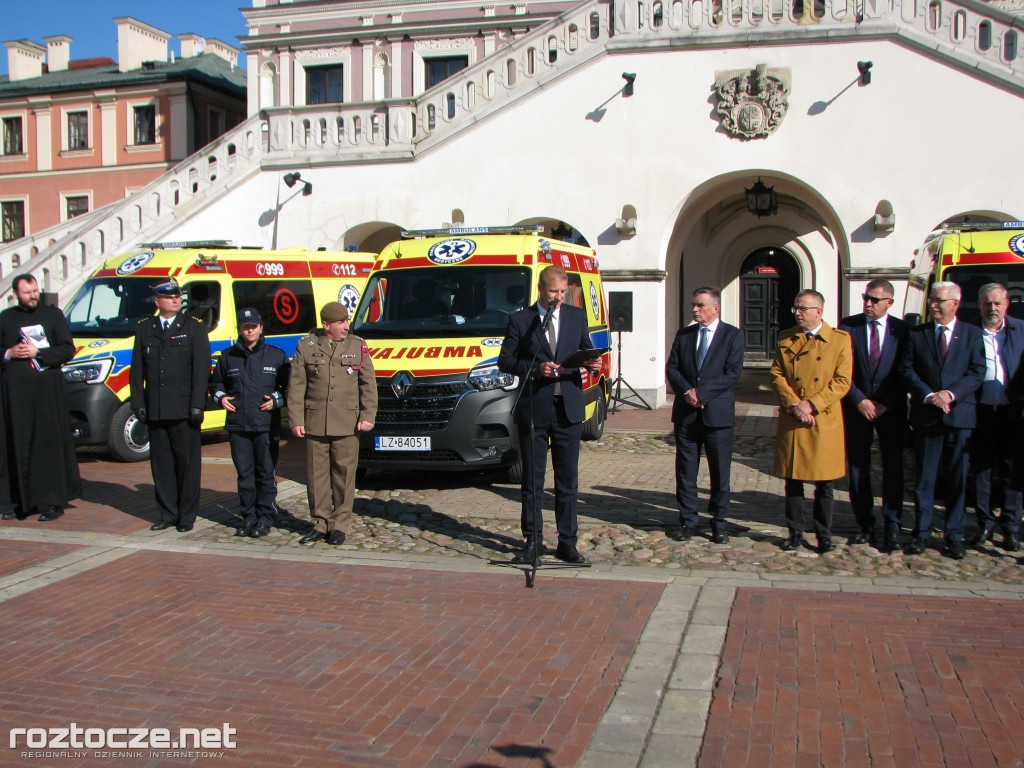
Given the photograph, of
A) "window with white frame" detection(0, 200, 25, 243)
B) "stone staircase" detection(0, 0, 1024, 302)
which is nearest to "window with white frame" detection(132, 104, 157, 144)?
"window with white frame" detection(0, 200, 25, 243)

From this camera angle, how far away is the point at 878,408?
6.78 meters

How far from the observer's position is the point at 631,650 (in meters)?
4.89

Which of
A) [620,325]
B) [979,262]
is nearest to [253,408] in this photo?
[979,262]

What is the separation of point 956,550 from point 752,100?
10.8m

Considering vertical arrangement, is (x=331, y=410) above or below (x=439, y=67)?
below

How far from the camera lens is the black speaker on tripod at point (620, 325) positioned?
1627cm

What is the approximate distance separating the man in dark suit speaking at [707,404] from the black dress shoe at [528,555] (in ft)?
4.11

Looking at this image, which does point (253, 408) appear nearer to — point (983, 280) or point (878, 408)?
point (878, 408)

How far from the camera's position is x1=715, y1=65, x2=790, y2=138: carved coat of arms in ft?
51.0

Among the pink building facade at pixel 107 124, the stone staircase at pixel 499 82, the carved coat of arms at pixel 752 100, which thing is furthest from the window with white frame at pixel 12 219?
the carved coat of arms at pixel 752 100

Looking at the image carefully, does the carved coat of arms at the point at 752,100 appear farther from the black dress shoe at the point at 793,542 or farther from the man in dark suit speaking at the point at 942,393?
the black dress shoe at the point at 793,542

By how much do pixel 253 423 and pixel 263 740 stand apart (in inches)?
153

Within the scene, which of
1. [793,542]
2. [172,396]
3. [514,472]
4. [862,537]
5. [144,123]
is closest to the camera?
[793,542]

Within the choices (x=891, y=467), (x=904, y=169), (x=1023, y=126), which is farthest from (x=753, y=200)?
(x=891, y=467)
